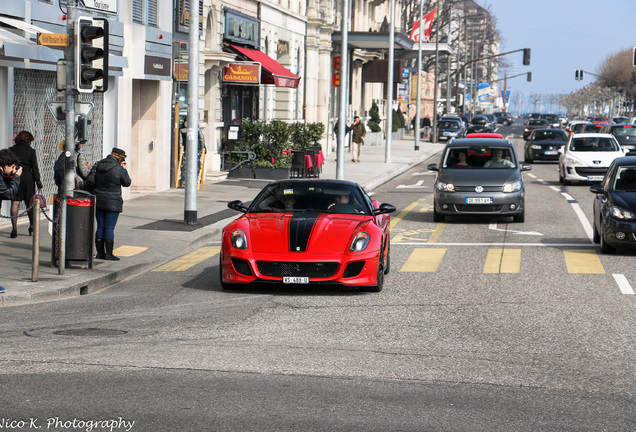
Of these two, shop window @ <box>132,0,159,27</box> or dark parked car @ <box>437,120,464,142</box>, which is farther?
dark parked car @ <box>437,120,464,142</box>

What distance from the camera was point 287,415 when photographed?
255 inches

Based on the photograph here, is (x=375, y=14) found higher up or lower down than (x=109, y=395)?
higher up

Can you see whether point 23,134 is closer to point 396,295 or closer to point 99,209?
point 99,209

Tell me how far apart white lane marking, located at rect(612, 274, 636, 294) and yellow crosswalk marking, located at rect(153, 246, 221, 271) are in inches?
224

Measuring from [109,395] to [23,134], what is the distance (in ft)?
34.2

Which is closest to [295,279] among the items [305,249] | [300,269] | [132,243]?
[300,269]

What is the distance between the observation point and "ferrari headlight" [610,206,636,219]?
14.9 metres

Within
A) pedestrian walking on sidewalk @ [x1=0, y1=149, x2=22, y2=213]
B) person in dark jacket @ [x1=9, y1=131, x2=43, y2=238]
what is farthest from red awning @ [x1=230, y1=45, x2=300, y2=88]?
pedestrian walking on sidewalk @ [x1=0, y1=149, x2=22, y2=213]

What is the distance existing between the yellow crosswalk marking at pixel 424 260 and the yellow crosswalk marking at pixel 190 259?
9.94ft

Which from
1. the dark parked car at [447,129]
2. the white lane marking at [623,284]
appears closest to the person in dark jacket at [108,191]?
the white lane marking at [623,284]

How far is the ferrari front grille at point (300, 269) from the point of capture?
11.5 meters

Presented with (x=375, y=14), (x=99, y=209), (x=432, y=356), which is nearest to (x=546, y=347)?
(x=432, y=356)

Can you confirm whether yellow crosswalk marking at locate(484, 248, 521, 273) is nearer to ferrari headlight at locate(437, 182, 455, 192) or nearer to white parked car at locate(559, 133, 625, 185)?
ferrari headlight at locate(437, 182, 455, 192)

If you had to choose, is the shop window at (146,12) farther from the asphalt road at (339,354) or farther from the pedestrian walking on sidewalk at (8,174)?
the pedestrian walking on sidewalk at (8,174)
